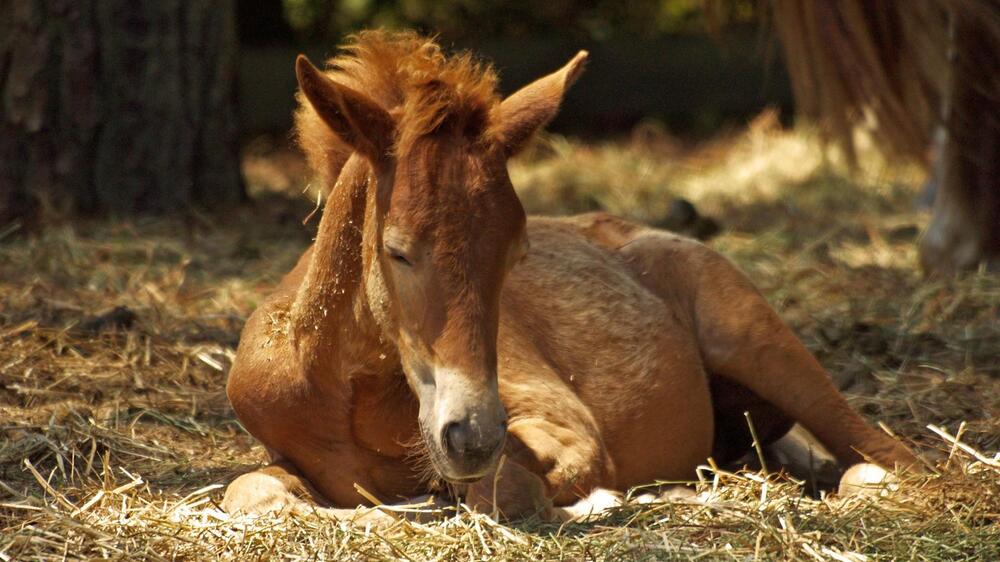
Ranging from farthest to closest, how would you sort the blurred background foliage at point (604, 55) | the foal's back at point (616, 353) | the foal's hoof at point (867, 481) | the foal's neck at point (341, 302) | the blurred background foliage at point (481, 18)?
the blurred background foliage at point (604, 55), the blurred background foliage at point (481, 18), the foal's back at point (616, 353), the foal's hoof at point (867, 481), the foal's neck at point (341, 302)

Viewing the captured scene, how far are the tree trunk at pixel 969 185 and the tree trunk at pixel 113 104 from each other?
12.2 feet

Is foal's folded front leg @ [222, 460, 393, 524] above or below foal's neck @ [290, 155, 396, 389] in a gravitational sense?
below

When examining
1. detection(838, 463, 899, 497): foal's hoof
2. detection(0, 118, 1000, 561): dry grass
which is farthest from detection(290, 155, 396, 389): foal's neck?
detection(838, 463, 899, 497): foal's hoof

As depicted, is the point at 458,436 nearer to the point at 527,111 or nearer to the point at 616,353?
the point at 527,111

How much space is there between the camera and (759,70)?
11328 mm

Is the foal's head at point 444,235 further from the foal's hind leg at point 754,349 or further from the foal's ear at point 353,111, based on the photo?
the foal's hind leg at point 754,349

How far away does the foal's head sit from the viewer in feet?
9.08

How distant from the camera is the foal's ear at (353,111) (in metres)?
2.91

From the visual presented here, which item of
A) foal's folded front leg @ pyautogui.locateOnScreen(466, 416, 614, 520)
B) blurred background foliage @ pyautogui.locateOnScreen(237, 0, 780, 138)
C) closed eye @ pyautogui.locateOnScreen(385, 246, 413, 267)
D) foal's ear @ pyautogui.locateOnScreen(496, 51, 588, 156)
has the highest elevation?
foal's ear @ pyautogui.locateOnScreen(496, 51, 588, 156)

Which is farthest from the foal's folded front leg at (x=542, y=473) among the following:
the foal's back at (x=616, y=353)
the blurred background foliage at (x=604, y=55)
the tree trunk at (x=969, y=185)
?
the blurred background foliage at (x=604, y=55)

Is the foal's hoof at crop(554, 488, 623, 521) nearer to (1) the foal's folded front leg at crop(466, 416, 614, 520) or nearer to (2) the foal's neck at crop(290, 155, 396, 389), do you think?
(1) the foal's folded front leg at crop(466, 416, 614, 520)

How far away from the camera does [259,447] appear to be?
13.4 feet

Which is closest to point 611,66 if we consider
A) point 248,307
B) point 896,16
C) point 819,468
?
point 896,16

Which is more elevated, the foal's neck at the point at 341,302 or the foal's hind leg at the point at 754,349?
the foal's neck at the point at 341,302
